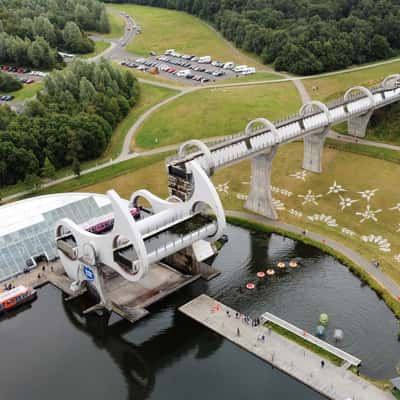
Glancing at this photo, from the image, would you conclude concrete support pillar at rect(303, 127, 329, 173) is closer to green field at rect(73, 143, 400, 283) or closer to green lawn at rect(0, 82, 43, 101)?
green field at rect(73, 143, 400, 283)

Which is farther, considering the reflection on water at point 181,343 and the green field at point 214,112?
the green field at point 214,112

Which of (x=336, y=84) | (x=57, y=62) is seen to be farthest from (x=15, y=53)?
(x=336, y=84)

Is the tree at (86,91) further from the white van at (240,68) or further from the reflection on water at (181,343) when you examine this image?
the reflection on water at (181,343)

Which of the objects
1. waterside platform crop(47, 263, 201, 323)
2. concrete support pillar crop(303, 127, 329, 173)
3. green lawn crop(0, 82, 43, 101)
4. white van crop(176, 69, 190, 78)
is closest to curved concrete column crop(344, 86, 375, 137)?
concrete support pillar crop(303, 127, 329, 173)

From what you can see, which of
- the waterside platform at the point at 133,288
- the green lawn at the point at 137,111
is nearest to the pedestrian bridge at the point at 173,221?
the waterside platform at the point at 133,288

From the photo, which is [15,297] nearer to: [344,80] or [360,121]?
[360,121]

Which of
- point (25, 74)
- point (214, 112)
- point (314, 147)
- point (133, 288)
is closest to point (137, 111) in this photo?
point (214, 112)

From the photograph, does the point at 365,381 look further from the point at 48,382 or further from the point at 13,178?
the point at 13,178
